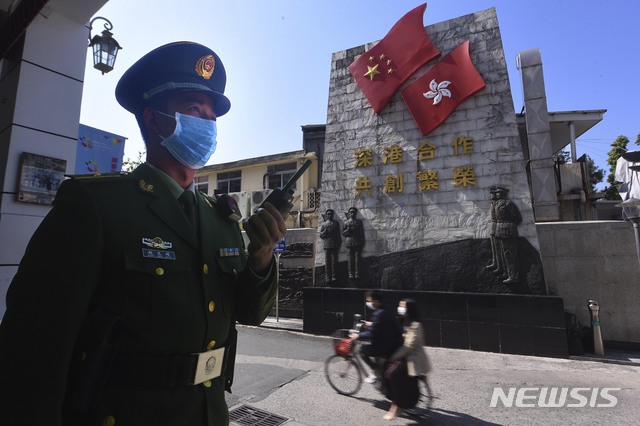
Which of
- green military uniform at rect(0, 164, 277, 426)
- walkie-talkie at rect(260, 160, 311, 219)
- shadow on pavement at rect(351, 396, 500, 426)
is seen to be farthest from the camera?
shadow on pavement at rect(351, 396, 500, 426)

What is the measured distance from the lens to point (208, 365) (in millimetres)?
1415

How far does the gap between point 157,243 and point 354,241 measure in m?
8.53

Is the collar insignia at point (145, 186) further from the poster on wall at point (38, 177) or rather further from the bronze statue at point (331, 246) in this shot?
the bronze statue at point (331, 246)

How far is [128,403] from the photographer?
120 cm

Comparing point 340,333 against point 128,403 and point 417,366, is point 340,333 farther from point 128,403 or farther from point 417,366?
point 128,403

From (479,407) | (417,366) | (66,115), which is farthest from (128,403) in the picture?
(479,407)

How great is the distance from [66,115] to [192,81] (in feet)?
10.1

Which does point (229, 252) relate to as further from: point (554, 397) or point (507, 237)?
point (507, 237)

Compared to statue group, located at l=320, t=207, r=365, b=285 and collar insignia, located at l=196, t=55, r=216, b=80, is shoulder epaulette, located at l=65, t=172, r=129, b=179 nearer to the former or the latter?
collar insignia, located at l=196, t=55, r=216, b=80

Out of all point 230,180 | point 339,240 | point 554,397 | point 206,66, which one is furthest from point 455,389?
point 230,180

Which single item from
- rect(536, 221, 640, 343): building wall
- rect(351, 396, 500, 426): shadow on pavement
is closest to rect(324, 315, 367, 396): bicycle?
rect(351, 396, 500, 426): shadow on pavement

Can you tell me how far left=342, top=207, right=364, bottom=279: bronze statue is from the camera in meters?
9.70

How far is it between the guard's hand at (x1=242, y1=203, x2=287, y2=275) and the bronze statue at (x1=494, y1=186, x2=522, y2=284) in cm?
778

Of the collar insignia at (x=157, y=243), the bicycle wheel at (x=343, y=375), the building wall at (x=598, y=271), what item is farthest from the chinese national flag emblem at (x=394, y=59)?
the collar insignia at (x=157, y=243)
